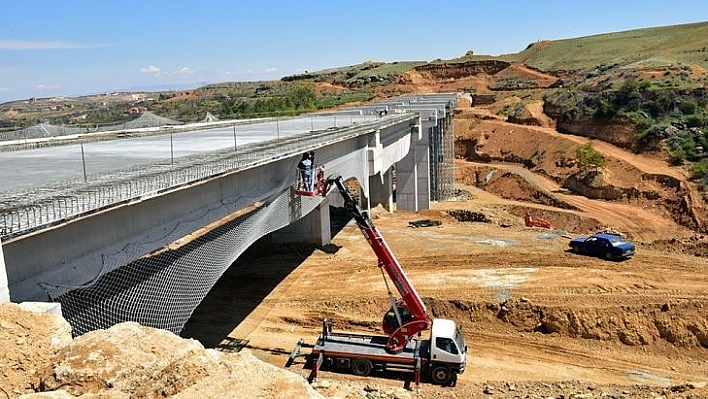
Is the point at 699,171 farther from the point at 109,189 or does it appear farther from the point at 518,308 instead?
the point at 109,189

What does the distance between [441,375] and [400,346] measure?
1.26m

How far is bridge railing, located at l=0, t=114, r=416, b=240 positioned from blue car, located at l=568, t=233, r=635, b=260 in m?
15.4

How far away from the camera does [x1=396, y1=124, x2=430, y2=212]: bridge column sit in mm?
43031

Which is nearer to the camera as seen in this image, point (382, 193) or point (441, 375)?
point (441, 375)

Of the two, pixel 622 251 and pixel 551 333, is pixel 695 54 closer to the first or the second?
pixel 622 251

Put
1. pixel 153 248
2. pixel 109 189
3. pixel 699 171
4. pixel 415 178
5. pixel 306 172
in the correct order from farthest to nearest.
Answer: pixel 415 178
pixel 699 171
pixel 306 172
pixel 153 248
pixel 109 189

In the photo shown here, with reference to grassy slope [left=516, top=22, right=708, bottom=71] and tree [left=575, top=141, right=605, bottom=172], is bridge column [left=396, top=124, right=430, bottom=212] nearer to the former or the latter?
tree [left=575, top=141, right=605, bottom=172]

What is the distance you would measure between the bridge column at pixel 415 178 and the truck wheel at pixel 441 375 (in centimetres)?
2768

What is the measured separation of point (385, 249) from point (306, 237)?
13.5m

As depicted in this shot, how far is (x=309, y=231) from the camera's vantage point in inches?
1136

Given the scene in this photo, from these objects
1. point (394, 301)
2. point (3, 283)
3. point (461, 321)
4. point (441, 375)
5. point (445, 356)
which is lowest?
point (461, 321)

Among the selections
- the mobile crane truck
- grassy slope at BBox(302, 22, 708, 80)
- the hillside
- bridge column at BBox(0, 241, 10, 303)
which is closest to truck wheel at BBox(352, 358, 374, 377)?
the mobile crane truck

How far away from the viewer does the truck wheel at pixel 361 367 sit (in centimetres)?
1598

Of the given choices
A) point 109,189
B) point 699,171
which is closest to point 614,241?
point 699,171
